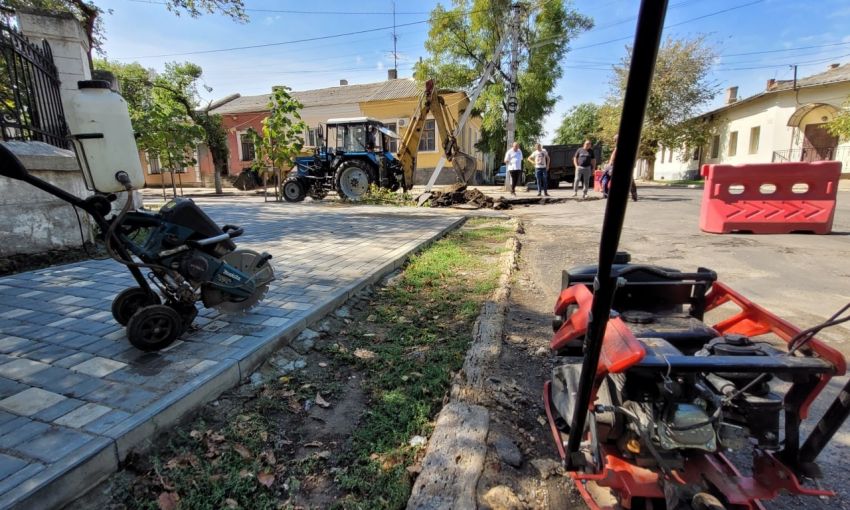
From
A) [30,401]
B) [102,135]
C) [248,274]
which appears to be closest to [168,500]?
[30,401]

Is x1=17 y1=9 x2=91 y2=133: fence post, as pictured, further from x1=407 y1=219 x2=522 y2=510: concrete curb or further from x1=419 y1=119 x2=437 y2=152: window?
x1=419 y1=119 x2=437 y2=152: window

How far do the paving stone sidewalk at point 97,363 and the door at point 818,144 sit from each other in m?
31.0

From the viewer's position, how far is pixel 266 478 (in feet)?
6.24

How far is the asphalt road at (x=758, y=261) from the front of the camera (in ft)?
8.09

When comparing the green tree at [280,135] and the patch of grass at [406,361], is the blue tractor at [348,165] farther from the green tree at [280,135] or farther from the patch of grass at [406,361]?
the patch of grass at [406,361]

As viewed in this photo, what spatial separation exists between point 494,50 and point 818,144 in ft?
65.6

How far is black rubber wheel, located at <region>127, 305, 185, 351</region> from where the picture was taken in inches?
104

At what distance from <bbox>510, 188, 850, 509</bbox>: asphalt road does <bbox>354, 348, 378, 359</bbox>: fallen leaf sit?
6.32 feet

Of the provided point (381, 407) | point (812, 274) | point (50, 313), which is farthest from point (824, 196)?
point (50, 313)

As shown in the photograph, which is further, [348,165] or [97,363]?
[348,165]

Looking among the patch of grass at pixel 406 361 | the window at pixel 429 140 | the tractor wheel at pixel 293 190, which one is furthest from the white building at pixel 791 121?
the patch of grass at pixel 406 361

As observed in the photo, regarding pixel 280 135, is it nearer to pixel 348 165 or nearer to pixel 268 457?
pixel 348 165

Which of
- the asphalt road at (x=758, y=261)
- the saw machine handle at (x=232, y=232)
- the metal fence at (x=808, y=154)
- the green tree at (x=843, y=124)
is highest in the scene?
the green tree at (x=843, y=124)

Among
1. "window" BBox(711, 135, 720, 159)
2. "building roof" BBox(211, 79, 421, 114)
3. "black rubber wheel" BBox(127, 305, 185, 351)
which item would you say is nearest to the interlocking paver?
"black rubber wheel" BBox(127, 305, 185, 351)
